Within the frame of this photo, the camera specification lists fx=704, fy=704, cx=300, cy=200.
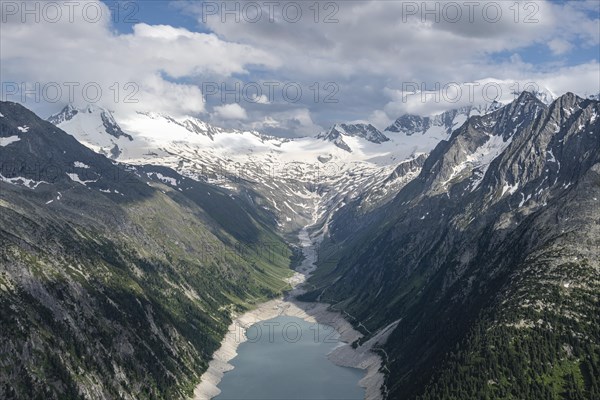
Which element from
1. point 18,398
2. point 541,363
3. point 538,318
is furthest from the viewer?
point 538,318

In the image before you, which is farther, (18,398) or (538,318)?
(538,318)

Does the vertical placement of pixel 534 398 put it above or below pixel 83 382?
above

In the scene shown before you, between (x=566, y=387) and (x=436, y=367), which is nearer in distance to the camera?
(x=566, y=387)

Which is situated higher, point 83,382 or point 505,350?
point 505,350

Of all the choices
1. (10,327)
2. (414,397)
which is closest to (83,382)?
(10,327)

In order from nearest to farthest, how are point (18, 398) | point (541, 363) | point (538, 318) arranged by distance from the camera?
point (18, 398)
point (541, 363)
point (538, 318)

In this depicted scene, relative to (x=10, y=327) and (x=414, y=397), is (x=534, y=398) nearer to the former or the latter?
(x=414, y=397)

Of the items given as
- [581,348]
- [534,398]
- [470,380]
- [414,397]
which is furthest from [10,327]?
[581,348]

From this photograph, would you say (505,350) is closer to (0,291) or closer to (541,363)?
(541,363)
